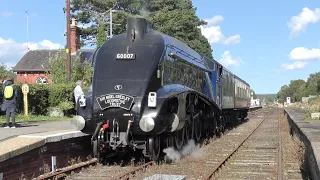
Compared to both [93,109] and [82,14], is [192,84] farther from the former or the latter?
[82,14]

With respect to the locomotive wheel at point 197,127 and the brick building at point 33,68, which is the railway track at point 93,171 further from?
the brick building at point 33,68

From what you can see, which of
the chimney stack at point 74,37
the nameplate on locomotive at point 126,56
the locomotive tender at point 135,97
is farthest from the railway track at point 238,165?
the chimney stack at point 74,37

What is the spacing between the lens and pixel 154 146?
10.1 m

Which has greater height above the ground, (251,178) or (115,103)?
(115,103)

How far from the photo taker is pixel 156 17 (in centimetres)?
4606

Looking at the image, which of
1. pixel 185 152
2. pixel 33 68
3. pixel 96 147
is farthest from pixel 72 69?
pixel 33 68

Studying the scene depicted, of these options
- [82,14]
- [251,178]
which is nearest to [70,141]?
[251,178]

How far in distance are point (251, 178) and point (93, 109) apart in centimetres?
386

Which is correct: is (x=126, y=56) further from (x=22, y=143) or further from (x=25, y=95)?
(x=25, y=95)

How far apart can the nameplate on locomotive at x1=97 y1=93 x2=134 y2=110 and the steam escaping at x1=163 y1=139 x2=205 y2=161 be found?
1854 mm

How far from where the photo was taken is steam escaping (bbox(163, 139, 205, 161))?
1084cm

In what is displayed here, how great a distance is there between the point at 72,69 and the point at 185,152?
63.2ft

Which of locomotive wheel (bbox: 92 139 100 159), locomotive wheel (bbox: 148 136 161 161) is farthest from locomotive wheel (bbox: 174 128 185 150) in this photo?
locomotive wheel (bbox: 92 139 100 159)

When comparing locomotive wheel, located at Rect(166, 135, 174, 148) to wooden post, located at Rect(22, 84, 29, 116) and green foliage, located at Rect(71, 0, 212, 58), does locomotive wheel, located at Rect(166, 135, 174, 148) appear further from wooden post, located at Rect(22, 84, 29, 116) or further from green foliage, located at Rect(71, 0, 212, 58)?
green foliage, located at Rect(71, 0, 212, 58)
